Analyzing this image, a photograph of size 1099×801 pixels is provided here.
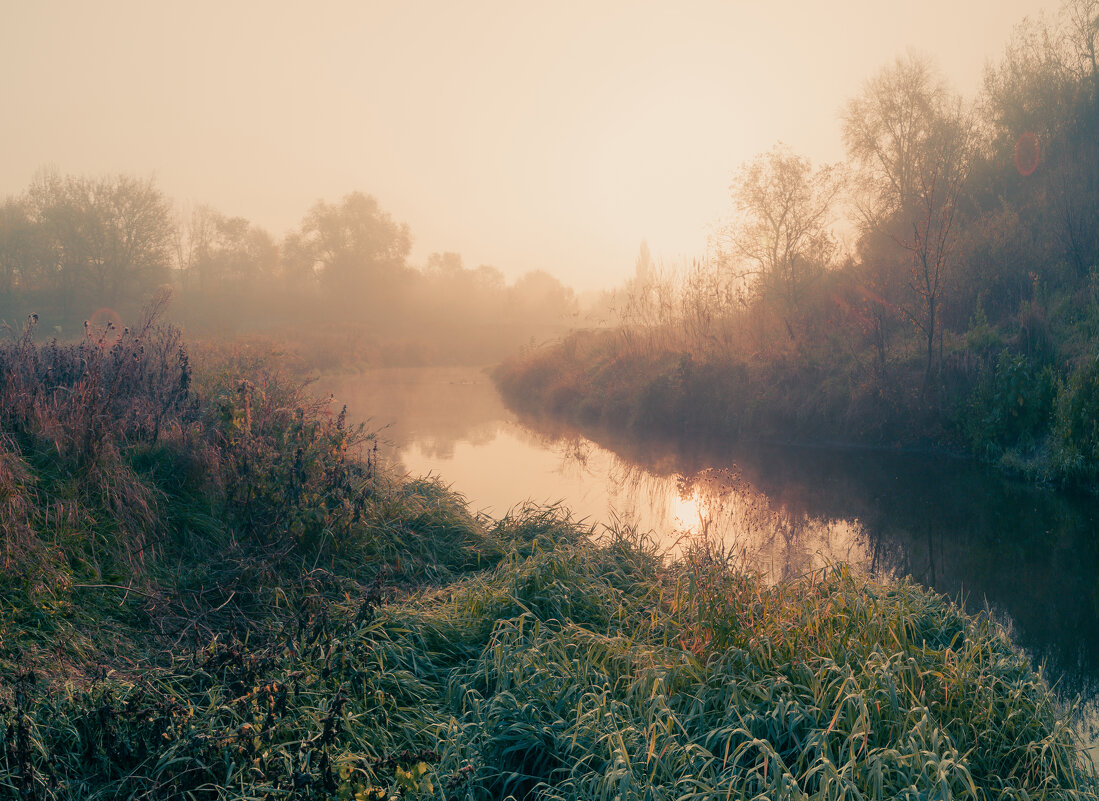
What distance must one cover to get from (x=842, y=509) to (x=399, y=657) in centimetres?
654

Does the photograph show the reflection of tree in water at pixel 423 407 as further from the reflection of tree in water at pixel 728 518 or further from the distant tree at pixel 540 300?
the distant tree at pixel 540 300

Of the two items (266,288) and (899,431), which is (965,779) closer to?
(899,431)

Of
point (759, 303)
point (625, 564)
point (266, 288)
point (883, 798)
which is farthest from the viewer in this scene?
point (266, 288)

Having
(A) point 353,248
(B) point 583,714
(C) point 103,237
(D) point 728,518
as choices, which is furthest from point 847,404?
(A) point 353,248

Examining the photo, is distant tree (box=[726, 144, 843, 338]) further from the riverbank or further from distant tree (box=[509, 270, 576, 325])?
distant tree (box=[509, 270, 576, 325])

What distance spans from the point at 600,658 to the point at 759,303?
17.1m

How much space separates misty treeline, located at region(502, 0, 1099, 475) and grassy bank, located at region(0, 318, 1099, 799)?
Answer: 24.0ft

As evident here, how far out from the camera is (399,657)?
12.6 ft

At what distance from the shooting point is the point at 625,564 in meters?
5.50

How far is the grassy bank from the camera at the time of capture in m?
2.68

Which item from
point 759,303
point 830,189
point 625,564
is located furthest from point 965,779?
point 830,189

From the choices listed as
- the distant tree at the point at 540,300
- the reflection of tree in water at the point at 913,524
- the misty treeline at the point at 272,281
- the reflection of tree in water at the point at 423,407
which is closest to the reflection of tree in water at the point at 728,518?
the reflection of tree in water at the point at 913,524

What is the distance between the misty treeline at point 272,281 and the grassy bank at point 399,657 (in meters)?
18.7

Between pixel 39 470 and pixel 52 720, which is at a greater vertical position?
pixel 39 470
